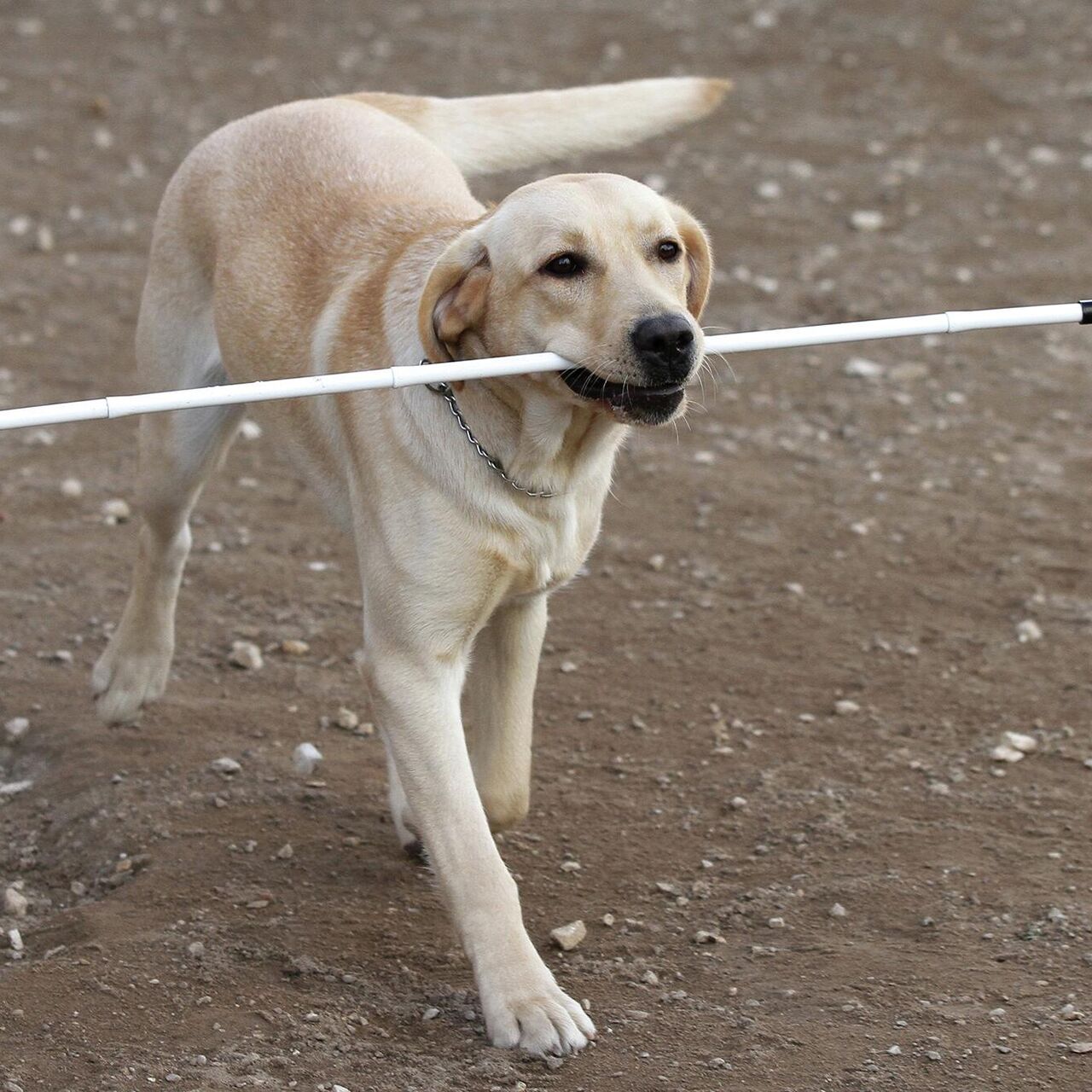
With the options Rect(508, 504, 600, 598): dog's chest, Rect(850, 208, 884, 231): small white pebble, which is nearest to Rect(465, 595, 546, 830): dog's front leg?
Rect(508, 504, 600, 598): dog's chest

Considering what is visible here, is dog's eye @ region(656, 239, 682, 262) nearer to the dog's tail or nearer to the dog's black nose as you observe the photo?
the dog's black nose

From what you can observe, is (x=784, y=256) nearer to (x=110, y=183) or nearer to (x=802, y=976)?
(x=110, y=183)

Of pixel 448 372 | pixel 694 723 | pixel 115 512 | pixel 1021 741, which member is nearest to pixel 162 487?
pixel 115 512

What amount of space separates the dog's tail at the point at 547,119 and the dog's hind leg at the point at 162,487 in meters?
0.88

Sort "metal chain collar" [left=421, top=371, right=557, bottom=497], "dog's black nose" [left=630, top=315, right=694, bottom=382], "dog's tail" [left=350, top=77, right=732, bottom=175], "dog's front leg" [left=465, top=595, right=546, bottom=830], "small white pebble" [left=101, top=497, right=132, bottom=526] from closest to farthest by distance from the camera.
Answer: "dog's black nose" [left=630, top=315, right=694, bottom=382], "metal chain collar" [left=421, top=371, right=557, bottom=497], "dog's front leg" [left=465, top=595, right=546, bottom=830], "dog's tail" [left=350, top=77, right=732, bottom=175], "small white pebble" [left=101, top=497, right=132, bottom=526]

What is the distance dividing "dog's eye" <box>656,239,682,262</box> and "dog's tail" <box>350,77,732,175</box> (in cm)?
155

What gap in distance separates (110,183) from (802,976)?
6.61 m

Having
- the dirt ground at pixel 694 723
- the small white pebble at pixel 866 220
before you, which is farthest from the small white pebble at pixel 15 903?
the small white pebble at pixel 866 220

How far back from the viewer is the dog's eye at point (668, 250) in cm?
337

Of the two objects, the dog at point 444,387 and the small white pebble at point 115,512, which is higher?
the dog at point 444,387

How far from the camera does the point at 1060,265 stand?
7695 millimetres

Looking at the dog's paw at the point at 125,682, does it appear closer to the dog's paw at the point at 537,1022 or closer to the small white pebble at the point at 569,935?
the small white pebble at the point at 569,935

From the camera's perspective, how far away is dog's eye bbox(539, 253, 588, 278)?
3277 millimetres

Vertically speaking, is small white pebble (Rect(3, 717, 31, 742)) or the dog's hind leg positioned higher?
the dog's hind leg
